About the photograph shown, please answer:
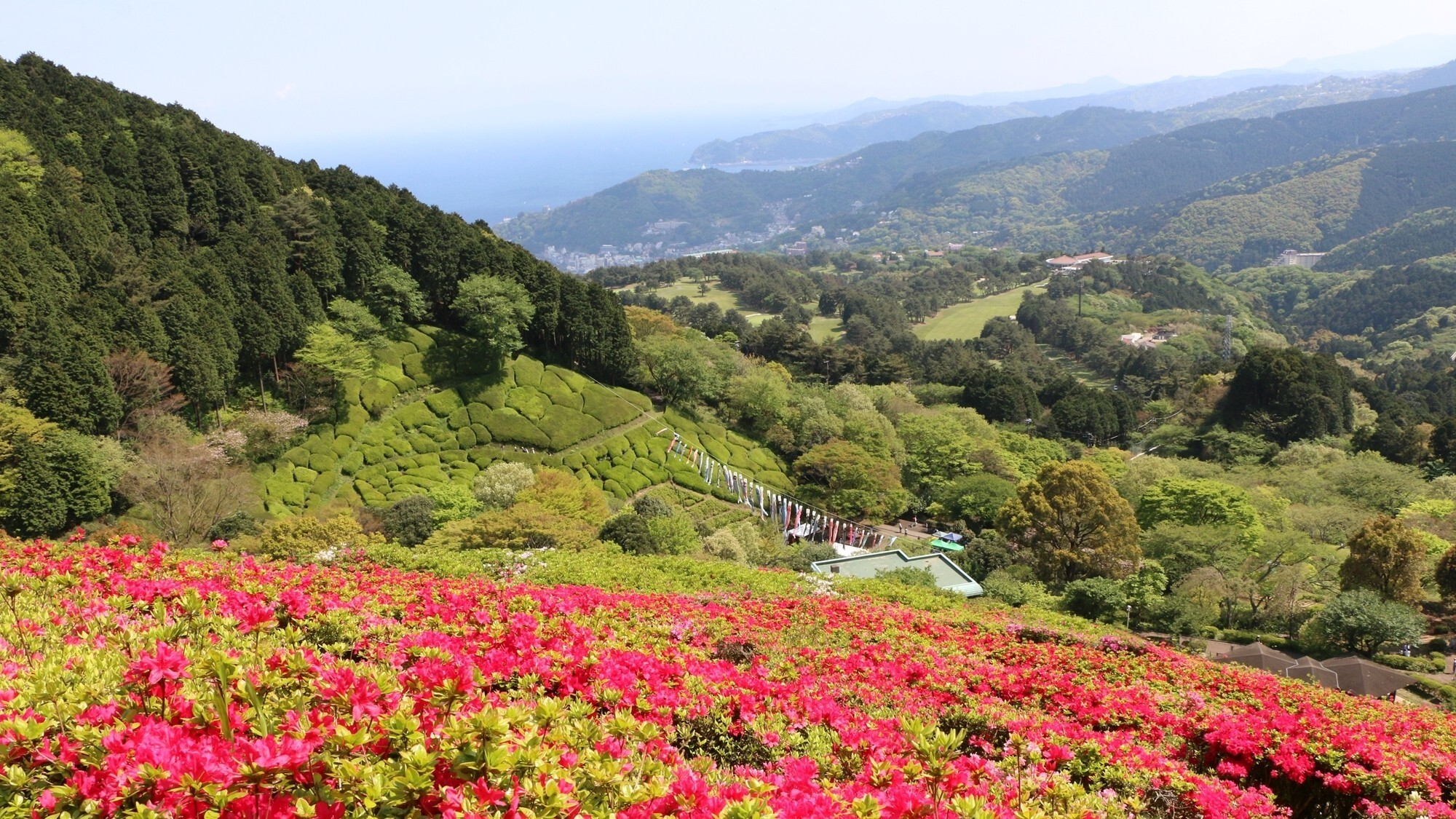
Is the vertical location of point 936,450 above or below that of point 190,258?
below

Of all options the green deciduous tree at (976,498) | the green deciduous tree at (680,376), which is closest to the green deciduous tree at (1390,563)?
the green deciduous tree at (976,498)

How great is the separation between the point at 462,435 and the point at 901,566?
1976cm

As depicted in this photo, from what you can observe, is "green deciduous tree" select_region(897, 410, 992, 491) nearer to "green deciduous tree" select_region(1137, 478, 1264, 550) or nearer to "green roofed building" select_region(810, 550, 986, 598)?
"green deciduous tree" select_region(1137, 478, 1264, 550)

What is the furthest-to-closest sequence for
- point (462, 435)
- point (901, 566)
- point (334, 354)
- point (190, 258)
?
point (462, 435) → point (334, 354) → point (190, 258) → point (901, 566)

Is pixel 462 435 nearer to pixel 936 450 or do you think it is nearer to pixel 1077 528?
pixel 936 450

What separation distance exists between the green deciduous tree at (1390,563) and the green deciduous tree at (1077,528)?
639 centimetres

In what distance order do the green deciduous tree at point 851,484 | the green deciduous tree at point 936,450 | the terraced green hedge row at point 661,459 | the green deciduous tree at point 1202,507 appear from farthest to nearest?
1. the green deciduous tree at point 936,450
2. the green deciduous tree at point 851,484
3. the terraced green hedge row at point 661,459
4. the green deciduous tree at point 1202,507

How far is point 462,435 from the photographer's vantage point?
34.2 metres

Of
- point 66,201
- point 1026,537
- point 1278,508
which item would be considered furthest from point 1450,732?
point 66,201

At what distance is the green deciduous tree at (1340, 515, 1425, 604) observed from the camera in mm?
24312

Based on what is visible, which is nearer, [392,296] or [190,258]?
Result: [190,258]

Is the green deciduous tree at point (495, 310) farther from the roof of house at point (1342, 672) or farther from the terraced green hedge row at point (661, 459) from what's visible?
the roof of house at point (1342, 672)

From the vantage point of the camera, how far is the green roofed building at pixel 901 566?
Result: 2444 cm

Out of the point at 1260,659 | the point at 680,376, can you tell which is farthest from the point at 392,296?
the point at 1260,659
